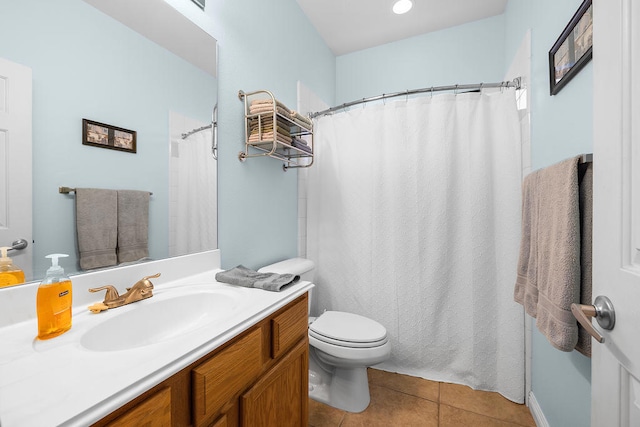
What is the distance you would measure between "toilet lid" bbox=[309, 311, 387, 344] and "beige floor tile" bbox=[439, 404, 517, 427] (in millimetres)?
516

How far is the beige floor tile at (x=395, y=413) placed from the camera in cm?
140

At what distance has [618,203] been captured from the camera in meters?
0.50

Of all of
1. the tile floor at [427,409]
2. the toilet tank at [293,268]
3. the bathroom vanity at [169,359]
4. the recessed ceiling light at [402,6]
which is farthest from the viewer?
the recessed ceiling light at [402,6]

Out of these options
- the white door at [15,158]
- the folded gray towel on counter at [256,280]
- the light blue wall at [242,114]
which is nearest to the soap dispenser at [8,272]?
the white door at [15,158]

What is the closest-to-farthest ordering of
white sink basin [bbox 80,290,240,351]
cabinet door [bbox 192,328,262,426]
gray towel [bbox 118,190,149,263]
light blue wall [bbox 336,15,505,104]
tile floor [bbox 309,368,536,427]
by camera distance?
1. cabinet door [bbox 192,328,262,426]
2. white sink basin [bbox 80,290,240,351]
3. gray towel [bbox 118,190,149,263]
4. tile floor [bbox 309,368,536,427]
5. light blue wall [bbox 336,15,505,104]

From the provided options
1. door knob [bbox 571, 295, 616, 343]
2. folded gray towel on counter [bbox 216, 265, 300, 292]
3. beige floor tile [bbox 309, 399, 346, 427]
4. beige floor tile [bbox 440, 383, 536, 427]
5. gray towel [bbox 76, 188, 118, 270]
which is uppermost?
gray towel [bbox 76, 188, 118, 270]

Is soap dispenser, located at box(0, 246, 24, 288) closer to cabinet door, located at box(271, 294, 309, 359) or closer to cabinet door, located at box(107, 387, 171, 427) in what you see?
cabinet door, located at box(107, 387, 171, 427)

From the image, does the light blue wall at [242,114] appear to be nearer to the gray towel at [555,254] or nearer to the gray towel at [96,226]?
the gray towel at [96,226]

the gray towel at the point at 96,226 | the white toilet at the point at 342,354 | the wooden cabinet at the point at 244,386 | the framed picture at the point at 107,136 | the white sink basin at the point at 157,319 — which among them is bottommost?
the white toilet at the point at 342,354

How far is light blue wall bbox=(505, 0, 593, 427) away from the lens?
0.94 m

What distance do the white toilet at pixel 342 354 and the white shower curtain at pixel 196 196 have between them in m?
0.41

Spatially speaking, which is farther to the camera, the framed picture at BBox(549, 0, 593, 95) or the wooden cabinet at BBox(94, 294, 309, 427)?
the framed picture at BBox(549, 0, 593, 95)

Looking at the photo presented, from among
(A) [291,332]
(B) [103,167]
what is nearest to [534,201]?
(A) [291,332]

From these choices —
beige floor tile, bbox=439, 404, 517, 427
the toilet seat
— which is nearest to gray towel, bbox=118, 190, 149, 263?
the toilet seat
